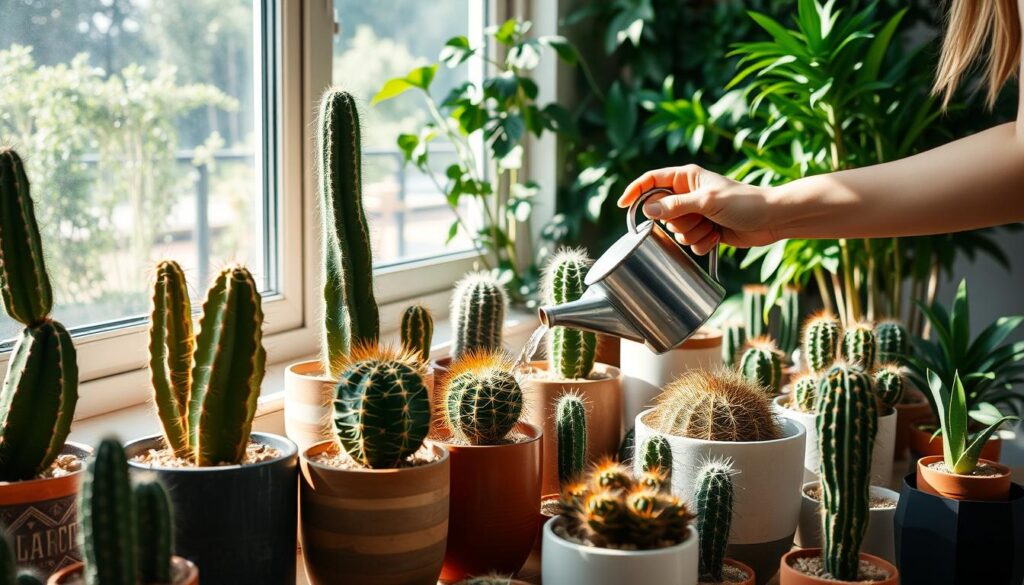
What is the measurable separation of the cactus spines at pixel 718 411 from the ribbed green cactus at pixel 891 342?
569mm

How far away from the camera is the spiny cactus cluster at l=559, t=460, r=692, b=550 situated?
961 mm

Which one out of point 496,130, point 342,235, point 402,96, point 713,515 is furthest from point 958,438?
point 402,96

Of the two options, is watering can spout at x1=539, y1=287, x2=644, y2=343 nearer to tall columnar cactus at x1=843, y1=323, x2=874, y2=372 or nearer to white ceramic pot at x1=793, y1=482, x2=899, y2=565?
white ceramic pot at x1=793, y1=482, x2=899, y2=565

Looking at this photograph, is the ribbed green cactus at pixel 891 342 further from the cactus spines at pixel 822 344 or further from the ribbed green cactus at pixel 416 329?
the ribbed green cactus at pixel 416 329

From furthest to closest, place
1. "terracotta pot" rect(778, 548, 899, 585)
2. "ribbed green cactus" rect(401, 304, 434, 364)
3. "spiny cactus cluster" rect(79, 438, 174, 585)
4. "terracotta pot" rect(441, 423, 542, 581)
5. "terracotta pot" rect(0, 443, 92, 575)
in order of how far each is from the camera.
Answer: "ribbed green cactus" rect(401, 304, 434, 364), "terracotta pot" rect(441, 423, 542, 581), "terracotta pot" rect(778, 548, 899, 585), "terracotta pot" rect(0, 443, 92, 575), "spiny cactus cluster" rect(79, 438, 174, 585)

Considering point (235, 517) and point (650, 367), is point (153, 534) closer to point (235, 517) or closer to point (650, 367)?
point (235, 517)

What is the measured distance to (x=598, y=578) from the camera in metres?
0.96

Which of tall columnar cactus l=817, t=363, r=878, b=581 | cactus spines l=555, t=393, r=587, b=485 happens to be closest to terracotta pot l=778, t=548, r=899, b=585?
tall columnar cactus l=817, t=363, r=878, b=581

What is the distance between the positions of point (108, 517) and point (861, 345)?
1.18m

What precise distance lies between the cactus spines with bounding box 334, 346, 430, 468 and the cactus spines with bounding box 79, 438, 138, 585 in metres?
0.27

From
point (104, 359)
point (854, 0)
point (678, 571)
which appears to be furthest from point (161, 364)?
point (854, 0)

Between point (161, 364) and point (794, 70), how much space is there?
1299 mm

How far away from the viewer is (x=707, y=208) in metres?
1.23

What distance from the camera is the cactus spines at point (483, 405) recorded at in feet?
3.78
